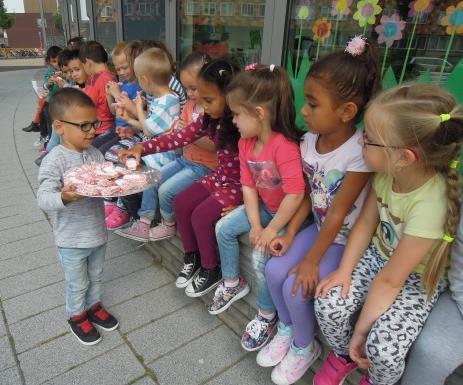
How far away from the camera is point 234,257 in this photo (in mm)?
1924

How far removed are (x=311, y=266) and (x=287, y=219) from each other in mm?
304

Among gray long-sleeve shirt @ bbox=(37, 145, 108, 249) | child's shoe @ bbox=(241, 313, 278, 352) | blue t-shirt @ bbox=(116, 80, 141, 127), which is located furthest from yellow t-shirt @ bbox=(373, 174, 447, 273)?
blue t-shirt @ bbox=(116, 80, 141, 127)

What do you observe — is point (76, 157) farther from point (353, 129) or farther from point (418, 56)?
point (418, 56)

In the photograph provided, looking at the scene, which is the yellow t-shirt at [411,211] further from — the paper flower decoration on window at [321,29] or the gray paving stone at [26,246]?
the gray paving stone at [26,246]

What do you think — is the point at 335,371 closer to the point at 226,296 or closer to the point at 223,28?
the point at 226,296

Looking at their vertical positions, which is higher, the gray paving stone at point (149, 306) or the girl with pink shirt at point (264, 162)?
the girl with pink shirt at point (264, 162)

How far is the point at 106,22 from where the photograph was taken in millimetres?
5652

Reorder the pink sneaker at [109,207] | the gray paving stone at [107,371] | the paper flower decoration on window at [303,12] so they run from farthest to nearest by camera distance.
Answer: the pink sneaker at [109,207], the paper flower decoration on window at [303,12], the gray paving stone at [107,371]

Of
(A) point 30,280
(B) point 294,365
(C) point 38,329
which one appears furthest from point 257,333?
(A) point 30,280

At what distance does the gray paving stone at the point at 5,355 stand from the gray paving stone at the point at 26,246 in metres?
0.94

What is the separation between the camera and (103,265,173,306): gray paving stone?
2238mm

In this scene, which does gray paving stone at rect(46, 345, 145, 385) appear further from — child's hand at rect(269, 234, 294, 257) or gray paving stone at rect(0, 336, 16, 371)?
Result: child's hand at rect(269, 234, 294, 257)

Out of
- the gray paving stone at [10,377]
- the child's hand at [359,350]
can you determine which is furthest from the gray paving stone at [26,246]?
the child's hand at [359,350]

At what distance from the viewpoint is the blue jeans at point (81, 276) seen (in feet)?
5.92
